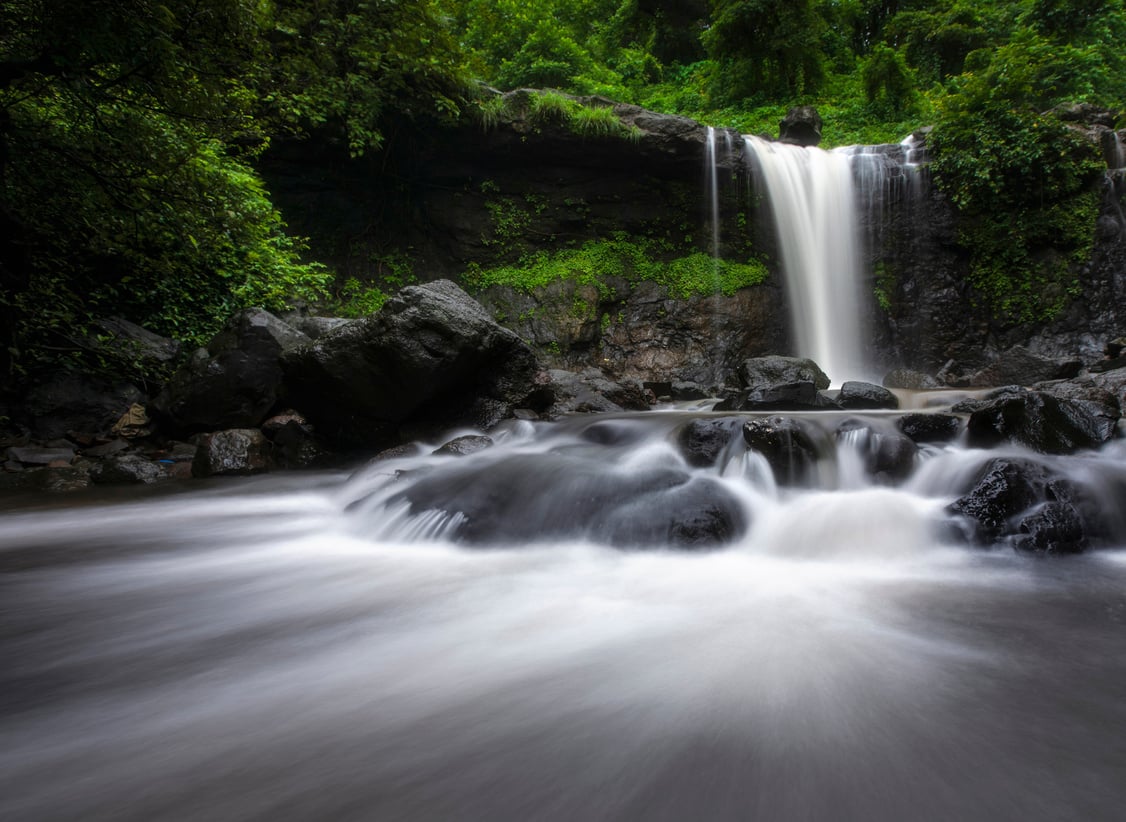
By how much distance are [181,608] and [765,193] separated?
13.6m

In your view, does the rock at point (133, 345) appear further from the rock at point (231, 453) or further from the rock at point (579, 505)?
the rock at point (579, 505)

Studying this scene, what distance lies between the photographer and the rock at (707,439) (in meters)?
4.49

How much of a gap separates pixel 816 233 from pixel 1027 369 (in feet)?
19.5

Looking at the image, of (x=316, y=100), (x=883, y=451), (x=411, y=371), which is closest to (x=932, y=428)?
(x=883, y=451)

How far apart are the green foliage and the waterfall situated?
100 cm

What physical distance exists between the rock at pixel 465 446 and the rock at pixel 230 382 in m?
2.43

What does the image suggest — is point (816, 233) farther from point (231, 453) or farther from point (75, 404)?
point (75, 404)

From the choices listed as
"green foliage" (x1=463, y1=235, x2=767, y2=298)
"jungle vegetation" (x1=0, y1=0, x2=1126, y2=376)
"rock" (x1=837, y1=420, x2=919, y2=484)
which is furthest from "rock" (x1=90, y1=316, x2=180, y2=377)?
"rock" (x1=837, y1=420, x2=919, y2=484)

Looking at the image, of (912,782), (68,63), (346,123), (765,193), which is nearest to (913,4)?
(765,193)

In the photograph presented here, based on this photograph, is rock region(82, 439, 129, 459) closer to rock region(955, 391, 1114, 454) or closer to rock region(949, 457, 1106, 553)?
rock region(949, 457, 1106, 553)

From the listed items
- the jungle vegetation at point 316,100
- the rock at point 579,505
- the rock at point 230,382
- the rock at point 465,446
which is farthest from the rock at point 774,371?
the rock at point 230,382

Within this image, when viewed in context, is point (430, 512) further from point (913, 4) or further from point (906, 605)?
point (913, 4)

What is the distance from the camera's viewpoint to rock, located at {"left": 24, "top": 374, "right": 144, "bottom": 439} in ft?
21.5

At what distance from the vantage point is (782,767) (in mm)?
1284
